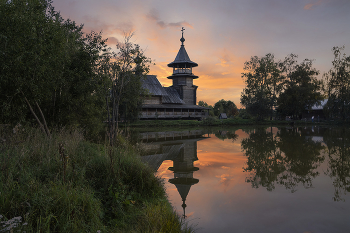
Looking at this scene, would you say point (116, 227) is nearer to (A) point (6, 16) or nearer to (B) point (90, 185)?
(B) point (90, 185)

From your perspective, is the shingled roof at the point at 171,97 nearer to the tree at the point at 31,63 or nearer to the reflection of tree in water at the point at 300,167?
the reflection of tree in water at the point at 300,167

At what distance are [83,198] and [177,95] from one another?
46571 millimetres

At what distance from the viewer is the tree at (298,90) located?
4784 cm

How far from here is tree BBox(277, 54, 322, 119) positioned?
47.8 m

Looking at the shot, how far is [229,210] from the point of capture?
5676 mm

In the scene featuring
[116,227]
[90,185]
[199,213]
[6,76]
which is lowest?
[199,213]

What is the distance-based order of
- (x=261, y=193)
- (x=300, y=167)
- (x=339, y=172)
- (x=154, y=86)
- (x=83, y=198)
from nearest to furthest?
(x=83, y=198) → (x=261, y=193) → (x=339, y=172) → (x=300, y=167) → (x=154, y=86)

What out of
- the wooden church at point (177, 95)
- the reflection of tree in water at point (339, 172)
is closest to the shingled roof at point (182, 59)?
the wooden church at point (177, 95)

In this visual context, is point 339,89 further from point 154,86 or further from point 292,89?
point 154,86

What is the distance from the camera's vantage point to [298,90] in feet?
156

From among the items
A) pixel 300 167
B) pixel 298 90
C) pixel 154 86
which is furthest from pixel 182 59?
pixel 300 167

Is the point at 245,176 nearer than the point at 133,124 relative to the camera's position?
Yes

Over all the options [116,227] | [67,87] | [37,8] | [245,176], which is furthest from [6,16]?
[245,176]

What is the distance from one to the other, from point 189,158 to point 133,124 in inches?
979
